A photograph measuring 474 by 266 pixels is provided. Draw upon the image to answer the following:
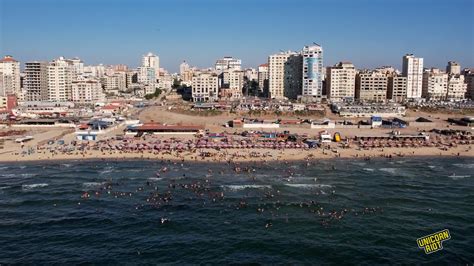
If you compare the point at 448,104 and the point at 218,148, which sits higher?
the point at 448,104

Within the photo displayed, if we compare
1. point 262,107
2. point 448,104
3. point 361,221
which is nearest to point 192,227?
point 361,221

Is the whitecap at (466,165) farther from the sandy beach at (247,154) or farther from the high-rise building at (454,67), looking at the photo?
the high-rise building at (454,67)

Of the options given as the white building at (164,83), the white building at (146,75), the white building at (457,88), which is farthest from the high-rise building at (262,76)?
the white building at (457,88)

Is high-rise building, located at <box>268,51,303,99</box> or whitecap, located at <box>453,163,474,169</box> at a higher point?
high-rise building, located at <box>268,51,303,99</box>

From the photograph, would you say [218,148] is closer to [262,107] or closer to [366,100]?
[262,107]

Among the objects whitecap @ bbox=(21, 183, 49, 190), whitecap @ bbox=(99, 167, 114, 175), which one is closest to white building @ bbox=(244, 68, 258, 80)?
whitecap @ bbox=(99, 167, 114, 175)

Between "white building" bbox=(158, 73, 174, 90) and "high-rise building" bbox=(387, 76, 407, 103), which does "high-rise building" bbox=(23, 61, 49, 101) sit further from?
"high-rise building" bbox=(387, 76, 407, 103)

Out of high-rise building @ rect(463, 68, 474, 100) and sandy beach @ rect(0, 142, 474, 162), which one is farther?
high-rise building @ rect(463, 68, 474, 100)

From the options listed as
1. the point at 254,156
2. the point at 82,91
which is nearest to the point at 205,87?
the point at 82,91
